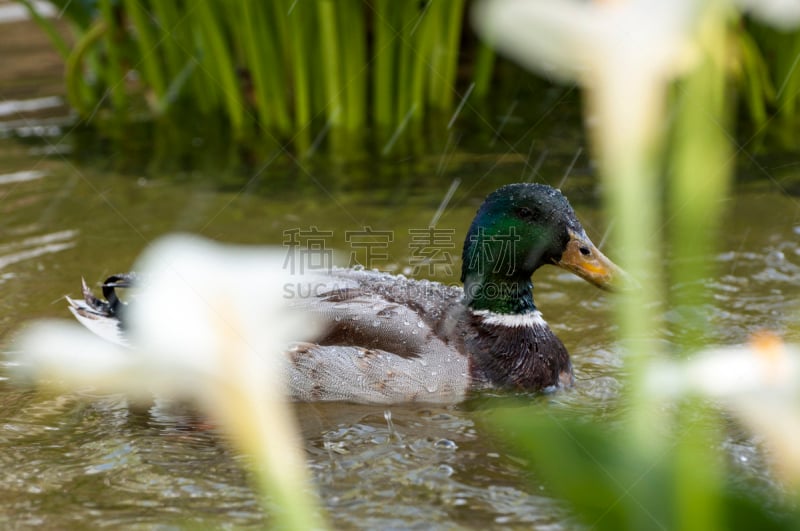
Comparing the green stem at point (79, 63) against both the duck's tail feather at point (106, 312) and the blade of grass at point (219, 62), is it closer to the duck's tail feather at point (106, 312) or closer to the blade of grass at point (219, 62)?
the blade of grass at point (219, 62)

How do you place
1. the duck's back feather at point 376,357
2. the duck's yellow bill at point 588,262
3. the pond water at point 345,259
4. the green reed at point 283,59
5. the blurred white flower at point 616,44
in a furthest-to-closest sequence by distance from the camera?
the green reed at point 283,59 < the duck's yellow bill at point 588,262 < the duck's back feather at point 376,357 < the pond water at point 345,259 < the blurred white flower at point 616,44

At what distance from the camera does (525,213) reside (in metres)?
4.77

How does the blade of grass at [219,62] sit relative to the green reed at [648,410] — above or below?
above

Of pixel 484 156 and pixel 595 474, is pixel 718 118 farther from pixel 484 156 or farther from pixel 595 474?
pixel 484 156

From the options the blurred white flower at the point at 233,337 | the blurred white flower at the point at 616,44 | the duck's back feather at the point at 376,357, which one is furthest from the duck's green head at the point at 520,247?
the blurred white flower at the point at 616,44

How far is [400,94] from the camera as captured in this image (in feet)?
26.6

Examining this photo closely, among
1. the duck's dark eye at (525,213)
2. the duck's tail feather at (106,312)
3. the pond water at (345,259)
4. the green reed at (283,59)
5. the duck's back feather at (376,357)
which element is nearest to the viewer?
the pond water at (345,259)

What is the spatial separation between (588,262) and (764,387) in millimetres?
3903

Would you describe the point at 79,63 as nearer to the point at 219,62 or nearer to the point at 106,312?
the point at 219,62

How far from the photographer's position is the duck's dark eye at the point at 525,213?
15.6 feet

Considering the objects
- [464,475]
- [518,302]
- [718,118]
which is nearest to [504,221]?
[518,302]

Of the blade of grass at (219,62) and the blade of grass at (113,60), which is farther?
the blade of grass at (113,60)

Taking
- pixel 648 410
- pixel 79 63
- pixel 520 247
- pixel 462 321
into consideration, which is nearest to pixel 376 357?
pixel 462 321

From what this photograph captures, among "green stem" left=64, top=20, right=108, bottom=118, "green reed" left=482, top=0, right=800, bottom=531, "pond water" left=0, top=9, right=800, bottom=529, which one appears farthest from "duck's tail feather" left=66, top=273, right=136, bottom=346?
"green reed" left=482, top=0, right=800, bottom=531
